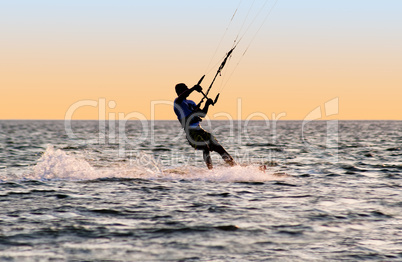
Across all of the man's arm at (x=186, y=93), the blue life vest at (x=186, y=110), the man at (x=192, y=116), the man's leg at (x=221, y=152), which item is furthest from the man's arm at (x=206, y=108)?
the man's leg at (x=221, y=152)

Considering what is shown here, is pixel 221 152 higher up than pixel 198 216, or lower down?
higher up

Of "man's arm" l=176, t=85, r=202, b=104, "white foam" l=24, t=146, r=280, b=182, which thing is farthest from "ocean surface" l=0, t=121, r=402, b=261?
"man's arm" l=176, t=85, r=202, b=104

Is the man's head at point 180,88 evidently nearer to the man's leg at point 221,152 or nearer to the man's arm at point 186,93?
the man's arm at point 186,93

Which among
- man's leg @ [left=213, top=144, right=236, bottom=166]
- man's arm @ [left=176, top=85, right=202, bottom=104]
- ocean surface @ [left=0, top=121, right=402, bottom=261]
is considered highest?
man's arm @ [left=176, top=85, right=202, bottom=104]

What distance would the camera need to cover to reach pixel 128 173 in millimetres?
14594

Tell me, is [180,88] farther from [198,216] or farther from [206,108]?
[198,216]

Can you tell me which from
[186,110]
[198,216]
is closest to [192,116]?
[186,110]

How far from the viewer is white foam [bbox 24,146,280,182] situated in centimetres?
1356

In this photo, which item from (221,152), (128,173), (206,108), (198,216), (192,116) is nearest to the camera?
(198,216)

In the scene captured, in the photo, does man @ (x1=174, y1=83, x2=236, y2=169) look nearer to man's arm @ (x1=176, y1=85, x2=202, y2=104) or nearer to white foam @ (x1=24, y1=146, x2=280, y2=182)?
man's arm @ (x1=176, y1=85, x2=202, y2=104)

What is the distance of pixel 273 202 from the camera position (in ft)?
32.2

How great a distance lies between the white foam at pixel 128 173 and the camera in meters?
13.6

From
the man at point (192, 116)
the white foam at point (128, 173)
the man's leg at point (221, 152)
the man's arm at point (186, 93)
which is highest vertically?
the man's arm at point (186, 93)

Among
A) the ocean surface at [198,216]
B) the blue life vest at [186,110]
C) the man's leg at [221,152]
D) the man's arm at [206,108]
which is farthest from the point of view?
the man's leg at [221,152]
